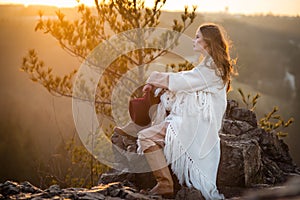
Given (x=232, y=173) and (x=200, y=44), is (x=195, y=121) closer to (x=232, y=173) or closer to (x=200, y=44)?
(x=200, y=44)

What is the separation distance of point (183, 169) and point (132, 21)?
335 centimetres

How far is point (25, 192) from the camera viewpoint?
410 cm

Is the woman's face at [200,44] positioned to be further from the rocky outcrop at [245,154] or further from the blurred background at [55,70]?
the blurred background at [55,70]

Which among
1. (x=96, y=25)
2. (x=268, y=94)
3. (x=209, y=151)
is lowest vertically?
(x=268, y=94)

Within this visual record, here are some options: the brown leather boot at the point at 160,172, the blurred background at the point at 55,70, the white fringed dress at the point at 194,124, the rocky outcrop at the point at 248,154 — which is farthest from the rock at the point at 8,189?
the blurred background at the point at 55,70

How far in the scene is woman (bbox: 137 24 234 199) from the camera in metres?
4.76

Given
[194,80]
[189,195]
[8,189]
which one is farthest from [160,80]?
[8,189]

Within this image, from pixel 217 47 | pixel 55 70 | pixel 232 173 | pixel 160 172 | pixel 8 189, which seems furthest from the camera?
pixel 55 70

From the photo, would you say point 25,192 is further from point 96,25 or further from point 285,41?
point 285,41

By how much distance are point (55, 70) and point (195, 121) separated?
1283cm

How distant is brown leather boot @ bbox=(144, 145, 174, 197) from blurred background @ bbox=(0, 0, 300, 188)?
40.5 feet

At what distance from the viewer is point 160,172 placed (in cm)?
Answer: 468

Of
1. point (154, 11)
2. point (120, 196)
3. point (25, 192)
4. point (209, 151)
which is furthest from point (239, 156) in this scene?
point (154, 11)

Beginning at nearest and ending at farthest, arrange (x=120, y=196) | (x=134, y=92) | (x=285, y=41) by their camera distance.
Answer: (x=120, y=196), (x=134, y=92), (x=285, y=41)
